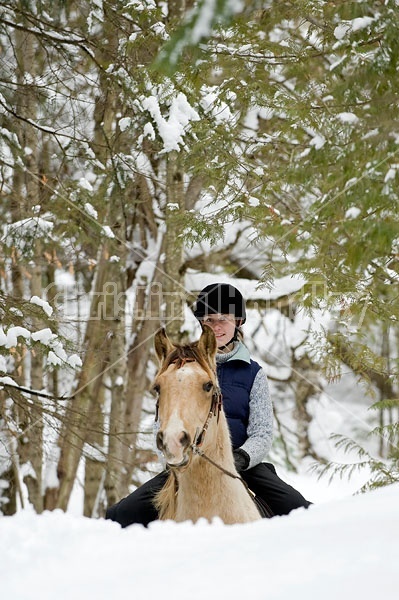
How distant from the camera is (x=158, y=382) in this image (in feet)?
13.0

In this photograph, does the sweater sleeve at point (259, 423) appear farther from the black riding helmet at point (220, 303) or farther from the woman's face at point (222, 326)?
the black riding helmet at point (220, 303)

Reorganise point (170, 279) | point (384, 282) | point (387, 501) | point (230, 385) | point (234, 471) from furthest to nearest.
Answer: point (170, 279) < point (384, 282) < point (230, 385) < point (234, 471) < point (387, 501)

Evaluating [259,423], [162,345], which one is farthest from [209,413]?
[259,423]

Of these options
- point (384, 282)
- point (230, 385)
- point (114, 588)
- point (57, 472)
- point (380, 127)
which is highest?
point (380, 127)

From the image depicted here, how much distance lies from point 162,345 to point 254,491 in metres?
1.59

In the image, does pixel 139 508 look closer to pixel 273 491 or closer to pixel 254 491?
pixel 254 491

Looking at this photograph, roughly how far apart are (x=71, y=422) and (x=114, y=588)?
12.7 ft

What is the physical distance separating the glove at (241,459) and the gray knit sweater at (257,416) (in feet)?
0.18

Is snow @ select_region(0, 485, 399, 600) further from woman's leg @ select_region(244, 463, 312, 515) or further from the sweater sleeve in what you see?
woman's leg @ select_region(244, 463, 312, 515)

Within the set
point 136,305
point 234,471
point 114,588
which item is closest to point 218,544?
point 114,588

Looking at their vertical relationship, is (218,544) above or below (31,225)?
below

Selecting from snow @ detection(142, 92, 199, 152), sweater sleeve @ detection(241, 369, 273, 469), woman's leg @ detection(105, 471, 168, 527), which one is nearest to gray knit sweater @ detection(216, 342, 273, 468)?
Result: sweater sleeve @ detection(241, 369, 273, 469)

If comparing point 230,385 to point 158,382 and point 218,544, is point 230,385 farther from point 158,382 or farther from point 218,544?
point 218,544

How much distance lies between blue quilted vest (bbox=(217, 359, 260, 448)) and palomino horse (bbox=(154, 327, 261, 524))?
743 mm
